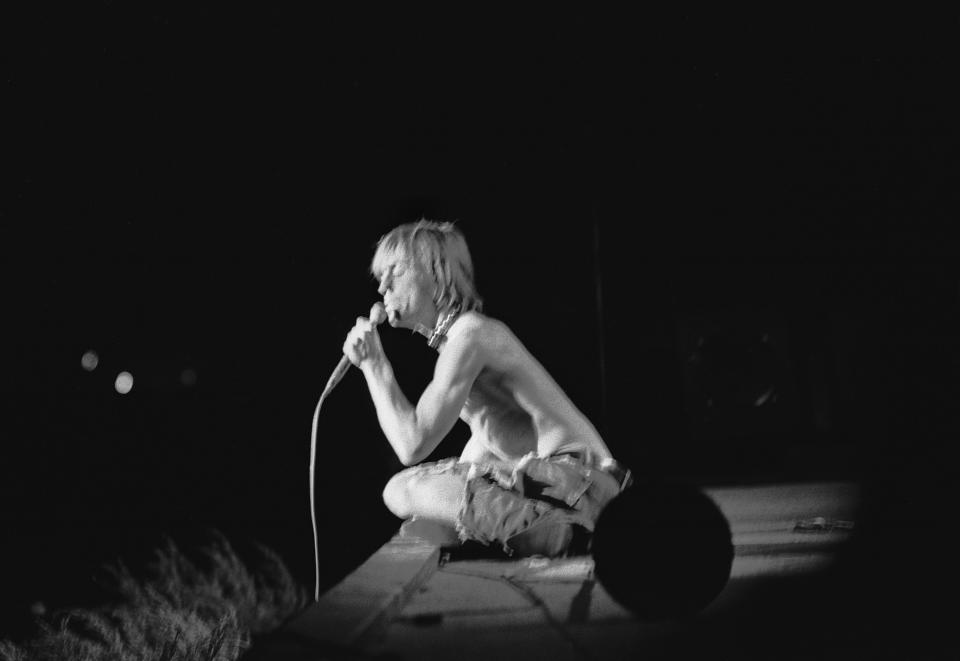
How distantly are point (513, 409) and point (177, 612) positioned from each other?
108 cm

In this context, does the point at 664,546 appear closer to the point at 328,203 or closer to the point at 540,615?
the point at 540,615

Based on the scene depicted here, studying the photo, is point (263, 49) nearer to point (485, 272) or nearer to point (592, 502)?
point (485, 272)

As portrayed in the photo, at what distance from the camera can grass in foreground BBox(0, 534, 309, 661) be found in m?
1.97

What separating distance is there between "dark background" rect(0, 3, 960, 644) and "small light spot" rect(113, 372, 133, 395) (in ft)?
0.08

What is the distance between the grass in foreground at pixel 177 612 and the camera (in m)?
1.97

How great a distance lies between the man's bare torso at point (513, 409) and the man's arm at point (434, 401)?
0.02 metres

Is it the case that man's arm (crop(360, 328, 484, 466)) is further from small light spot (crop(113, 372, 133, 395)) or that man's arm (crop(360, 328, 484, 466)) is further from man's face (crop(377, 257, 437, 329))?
small light spot (crop(113, 372, 133, 395))

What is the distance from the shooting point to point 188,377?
97.5 inches

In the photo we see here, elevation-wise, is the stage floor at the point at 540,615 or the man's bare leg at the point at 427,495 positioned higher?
the man's bare leg at the point at 427,495

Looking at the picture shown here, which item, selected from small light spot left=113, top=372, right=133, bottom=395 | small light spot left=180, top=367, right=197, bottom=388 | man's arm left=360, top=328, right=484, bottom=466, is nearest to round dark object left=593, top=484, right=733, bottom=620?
man's arm left=360, top=328, right=484, bottom=466

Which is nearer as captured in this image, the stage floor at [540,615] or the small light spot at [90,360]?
the stage floor at [540,615]

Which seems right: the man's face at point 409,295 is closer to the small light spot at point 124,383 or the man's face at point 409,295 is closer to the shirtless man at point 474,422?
the shirtless man at point 474,422

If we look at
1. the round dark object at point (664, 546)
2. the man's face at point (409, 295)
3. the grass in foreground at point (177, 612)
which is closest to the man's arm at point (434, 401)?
the man's face at point (409, 295)

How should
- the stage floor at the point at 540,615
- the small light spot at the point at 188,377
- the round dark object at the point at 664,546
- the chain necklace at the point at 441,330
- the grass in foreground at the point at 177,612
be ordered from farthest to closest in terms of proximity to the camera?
the small light spot at the point at 188,377, the grass in foreground at the point at 177,612, the chain necklace at the point at 441,330, the round dark object at the point at 664,546, the stage floor at the point at 540,615
